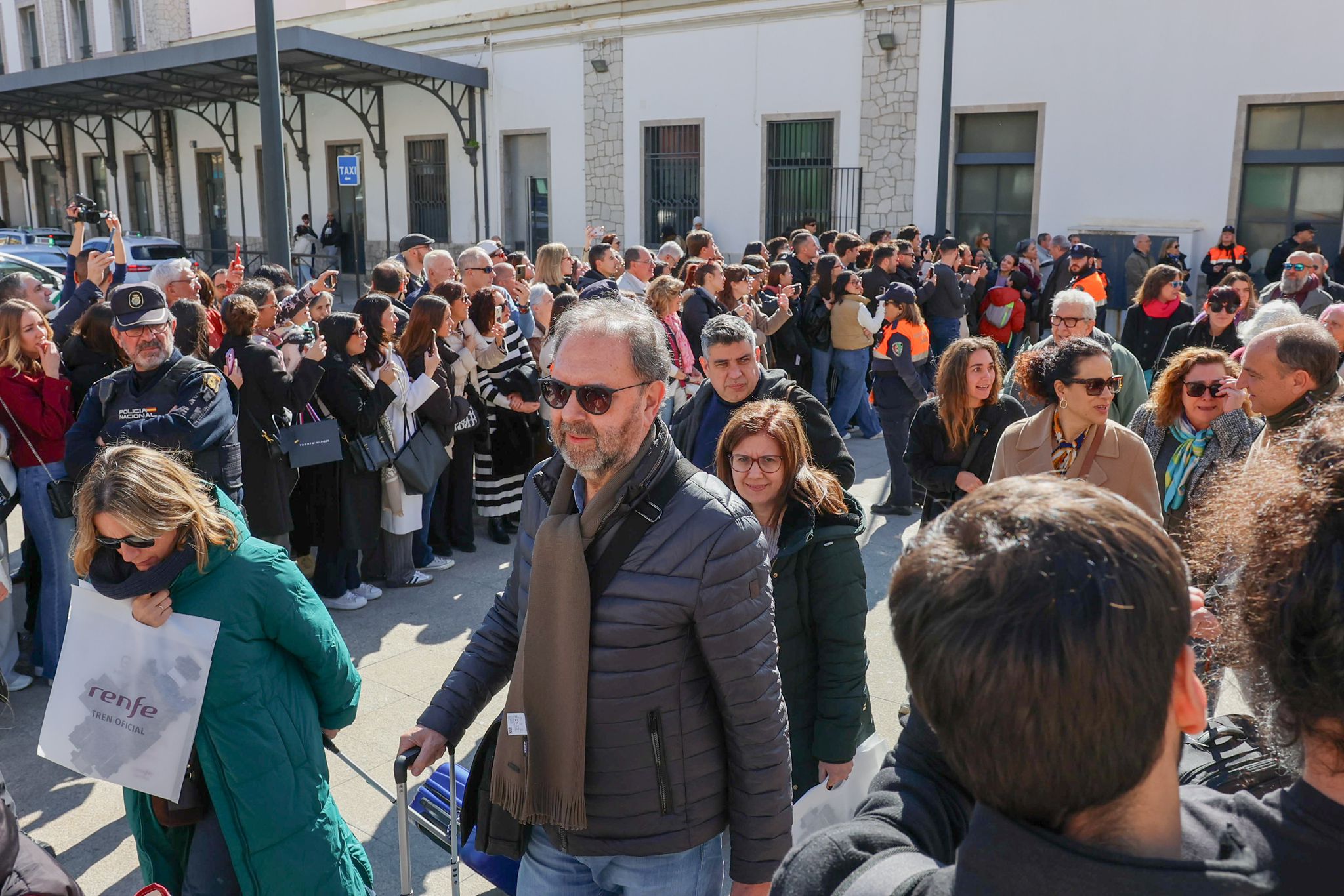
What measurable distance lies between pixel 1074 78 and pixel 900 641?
16296mm

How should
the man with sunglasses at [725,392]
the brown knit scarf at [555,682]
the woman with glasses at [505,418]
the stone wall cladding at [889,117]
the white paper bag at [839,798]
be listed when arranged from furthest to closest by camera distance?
1. the stone wall cladding at [889,117]
2. the woman with glasses at [505,418]
3. the man with sunglasses at [725,392]
4. the white paper bag at [839,798]
5. the brown knit scarf at [555,682]

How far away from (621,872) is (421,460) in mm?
4263

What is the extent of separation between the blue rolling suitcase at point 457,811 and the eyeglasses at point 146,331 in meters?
2.20

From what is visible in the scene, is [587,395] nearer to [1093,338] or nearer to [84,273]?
[1093,338]

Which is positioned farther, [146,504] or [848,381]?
[848,381]

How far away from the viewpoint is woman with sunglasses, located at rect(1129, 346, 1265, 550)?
4055 mm

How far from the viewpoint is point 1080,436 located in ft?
12.9

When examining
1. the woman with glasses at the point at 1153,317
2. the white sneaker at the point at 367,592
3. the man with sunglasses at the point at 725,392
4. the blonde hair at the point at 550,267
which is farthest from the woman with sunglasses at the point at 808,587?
the woman with glasses at the point at 1153,317

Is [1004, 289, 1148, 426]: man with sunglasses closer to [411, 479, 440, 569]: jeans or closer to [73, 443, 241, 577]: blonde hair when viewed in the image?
[411, 479, 440, 569]: jeans

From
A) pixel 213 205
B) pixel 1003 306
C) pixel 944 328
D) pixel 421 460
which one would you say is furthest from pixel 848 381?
pixel 213 205

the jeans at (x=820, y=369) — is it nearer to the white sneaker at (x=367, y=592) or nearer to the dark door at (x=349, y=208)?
the white sneaker at (x=367, y=592)

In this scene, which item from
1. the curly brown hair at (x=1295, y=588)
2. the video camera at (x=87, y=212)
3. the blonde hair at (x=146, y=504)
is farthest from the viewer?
the video camera at (x=87, y=212)

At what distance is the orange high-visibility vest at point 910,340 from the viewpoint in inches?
305

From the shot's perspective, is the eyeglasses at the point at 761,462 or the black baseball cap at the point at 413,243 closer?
the eyeglasses at the point at 761,462
